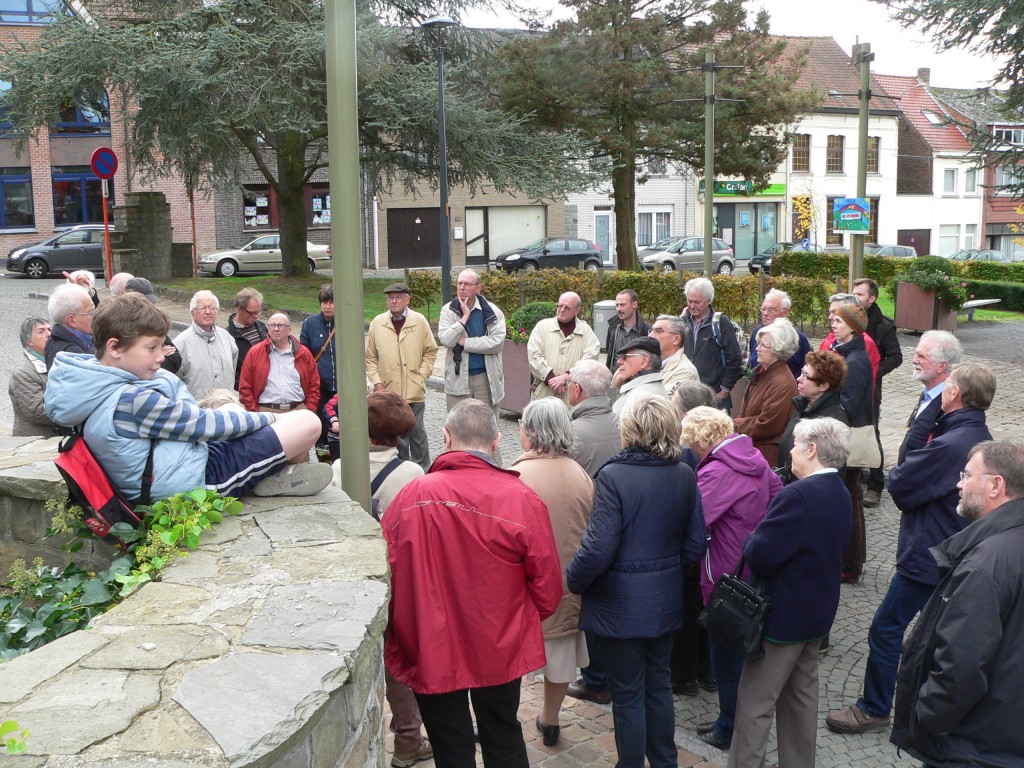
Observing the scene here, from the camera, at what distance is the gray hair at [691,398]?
5.62 m

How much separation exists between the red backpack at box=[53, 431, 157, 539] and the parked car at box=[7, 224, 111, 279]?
30.1 metres

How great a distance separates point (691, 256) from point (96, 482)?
118 feet

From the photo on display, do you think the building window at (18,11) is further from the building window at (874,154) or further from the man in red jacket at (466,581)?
the man in red jacket at (466,581)

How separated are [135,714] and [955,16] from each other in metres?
18.3

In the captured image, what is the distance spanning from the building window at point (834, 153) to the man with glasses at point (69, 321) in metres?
48.0

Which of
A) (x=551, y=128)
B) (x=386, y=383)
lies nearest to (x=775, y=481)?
(x=386, y=383)

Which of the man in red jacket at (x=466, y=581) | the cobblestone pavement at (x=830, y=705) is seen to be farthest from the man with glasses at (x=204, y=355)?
the man in red jacket at (x=466, y=581)

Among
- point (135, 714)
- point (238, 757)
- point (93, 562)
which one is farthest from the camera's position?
point (93, 562)

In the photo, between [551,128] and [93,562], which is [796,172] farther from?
[93,562]

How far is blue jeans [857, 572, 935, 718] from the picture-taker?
16.8 ft

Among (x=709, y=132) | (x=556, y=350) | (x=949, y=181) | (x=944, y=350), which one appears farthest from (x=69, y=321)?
(x=949, y=181)

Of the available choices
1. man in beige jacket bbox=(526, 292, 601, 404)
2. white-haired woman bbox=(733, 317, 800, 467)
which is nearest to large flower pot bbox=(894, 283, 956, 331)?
man in beige jacket bbox=(526, 292, 601, 404)

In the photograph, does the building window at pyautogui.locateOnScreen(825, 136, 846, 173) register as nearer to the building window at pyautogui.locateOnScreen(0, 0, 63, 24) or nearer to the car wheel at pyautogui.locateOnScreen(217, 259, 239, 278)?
the car wheel at pyautogui.locateOnScreen(217, 259, 239, 278)

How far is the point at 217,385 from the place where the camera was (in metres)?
7.73
